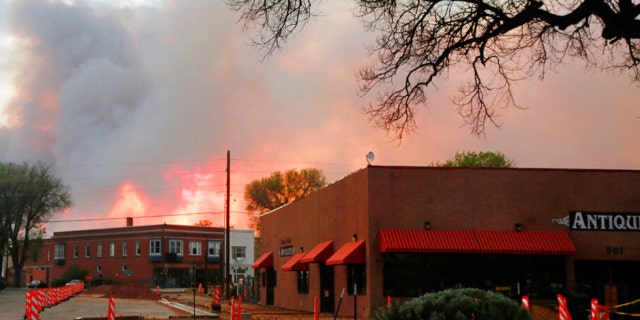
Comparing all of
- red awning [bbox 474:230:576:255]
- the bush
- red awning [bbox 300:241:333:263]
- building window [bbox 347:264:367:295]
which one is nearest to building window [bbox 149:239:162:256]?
red awning [bbox 300:241:333:263]

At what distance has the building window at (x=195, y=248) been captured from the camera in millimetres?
102625

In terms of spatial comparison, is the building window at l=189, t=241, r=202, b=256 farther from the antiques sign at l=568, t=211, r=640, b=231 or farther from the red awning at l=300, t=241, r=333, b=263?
the antiques sign at l=568, t=211, r=640, b=231

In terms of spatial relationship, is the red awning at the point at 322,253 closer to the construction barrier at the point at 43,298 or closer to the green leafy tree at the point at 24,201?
the construction barrier at the point at 43,298

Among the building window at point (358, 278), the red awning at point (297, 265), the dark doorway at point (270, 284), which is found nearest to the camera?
the building window at point (358, 278)

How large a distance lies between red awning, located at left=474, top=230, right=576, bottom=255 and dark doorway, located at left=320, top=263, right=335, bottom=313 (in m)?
8.82

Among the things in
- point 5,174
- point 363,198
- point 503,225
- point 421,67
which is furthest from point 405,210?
point 5,174

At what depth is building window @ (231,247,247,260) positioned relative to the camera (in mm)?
104375

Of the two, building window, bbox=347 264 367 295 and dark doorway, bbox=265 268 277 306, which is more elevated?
building window, bbox=347 264 367 295

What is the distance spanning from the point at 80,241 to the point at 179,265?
50.2ft

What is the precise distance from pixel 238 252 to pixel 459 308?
9615 cm

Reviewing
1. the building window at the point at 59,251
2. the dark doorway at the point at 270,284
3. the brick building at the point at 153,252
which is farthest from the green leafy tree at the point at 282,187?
the dark doorway at the point at 270,284

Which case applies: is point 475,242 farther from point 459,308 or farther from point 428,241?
point 459,308

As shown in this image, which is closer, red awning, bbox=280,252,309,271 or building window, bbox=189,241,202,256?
red awning, bbox=280,252,309,271

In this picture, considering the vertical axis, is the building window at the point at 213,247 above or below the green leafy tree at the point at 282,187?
below
